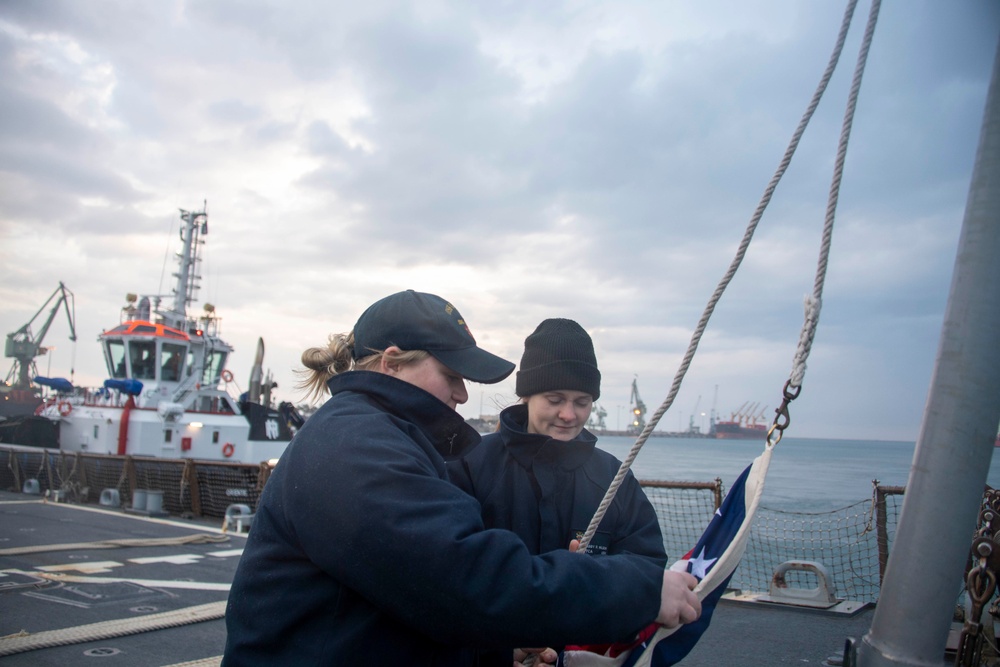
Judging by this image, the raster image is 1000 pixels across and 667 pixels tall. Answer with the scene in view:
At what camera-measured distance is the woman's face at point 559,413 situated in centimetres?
294

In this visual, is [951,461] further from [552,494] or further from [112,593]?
[112,593]

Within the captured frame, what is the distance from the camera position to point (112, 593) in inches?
250

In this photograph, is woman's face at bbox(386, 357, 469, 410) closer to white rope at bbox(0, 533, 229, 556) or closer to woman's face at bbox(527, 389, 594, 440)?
woman's face at bbox(527, 389, 594, 440)

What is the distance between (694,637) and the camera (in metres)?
1.95

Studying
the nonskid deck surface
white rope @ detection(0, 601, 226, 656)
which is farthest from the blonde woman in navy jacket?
white rope @ detection(0, 601, 226, 656)

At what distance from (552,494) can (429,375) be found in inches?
39.6

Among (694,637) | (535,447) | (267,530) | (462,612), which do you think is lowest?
(694,637)

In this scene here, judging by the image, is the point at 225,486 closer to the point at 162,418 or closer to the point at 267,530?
the point at 162,418

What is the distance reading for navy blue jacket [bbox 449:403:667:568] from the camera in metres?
2.63

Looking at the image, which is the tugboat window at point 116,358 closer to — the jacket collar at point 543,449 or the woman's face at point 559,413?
the woman's face at point 559,413

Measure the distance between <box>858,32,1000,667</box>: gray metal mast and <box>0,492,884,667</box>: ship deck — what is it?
9.96 ft

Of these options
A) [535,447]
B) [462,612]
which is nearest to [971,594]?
[535,447]

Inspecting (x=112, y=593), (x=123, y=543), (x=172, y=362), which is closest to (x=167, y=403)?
(x=172, y=362)

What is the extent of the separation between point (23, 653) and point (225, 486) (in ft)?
30.3
